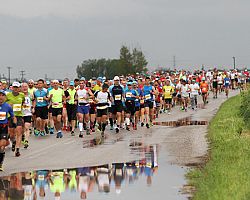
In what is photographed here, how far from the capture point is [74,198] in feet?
31.3

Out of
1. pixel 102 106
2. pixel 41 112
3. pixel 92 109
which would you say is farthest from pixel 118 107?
pixel 41 112

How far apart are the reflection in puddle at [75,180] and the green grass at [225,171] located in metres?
1.07

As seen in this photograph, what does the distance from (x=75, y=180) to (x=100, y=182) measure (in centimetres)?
58

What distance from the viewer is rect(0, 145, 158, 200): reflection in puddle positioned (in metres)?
10.0

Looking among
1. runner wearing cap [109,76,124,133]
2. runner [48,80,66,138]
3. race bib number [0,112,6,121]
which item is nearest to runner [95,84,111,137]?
runner wearing cap [109,76,124,133]

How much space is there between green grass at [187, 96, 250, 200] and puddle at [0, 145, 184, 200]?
1.45 ft

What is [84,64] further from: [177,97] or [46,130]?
[46,130]

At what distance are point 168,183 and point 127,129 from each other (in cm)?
1157

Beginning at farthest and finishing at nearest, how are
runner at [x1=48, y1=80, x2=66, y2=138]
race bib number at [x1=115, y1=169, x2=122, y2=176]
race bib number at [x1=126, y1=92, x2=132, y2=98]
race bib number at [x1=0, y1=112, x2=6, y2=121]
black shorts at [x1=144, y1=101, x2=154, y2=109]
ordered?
black shorts at [x1=144, y1=101, x2=154, y2=109] → race bib number at [x1=126, y1=92, x2=132, y2=98] → runner at [x1=48, y1=80, x2=66, y2=138] → race bib number at [x1=0, y1=112, x2=6, y2=121] → race bib number at [x1=115, y1=169, x2=122, y2=176]

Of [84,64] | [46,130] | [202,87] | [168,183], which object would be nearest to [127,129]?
[46,130]

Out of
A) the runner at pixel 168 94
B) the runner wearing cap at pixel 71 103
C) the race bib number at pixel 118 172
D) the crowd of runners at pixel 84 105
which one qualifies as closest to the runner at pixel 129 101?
the crowd of runners at pixel 84 105

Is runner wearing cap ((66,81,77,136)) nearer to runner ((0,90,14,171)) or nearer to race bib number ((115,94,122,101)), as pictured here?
race bib number ((115,94,122,101))

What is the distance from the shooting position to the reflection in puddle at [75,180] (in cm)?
1002

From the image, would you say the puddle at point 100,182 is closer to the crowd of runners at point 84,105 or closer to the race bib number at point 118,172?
the race bib number at point 118,172
